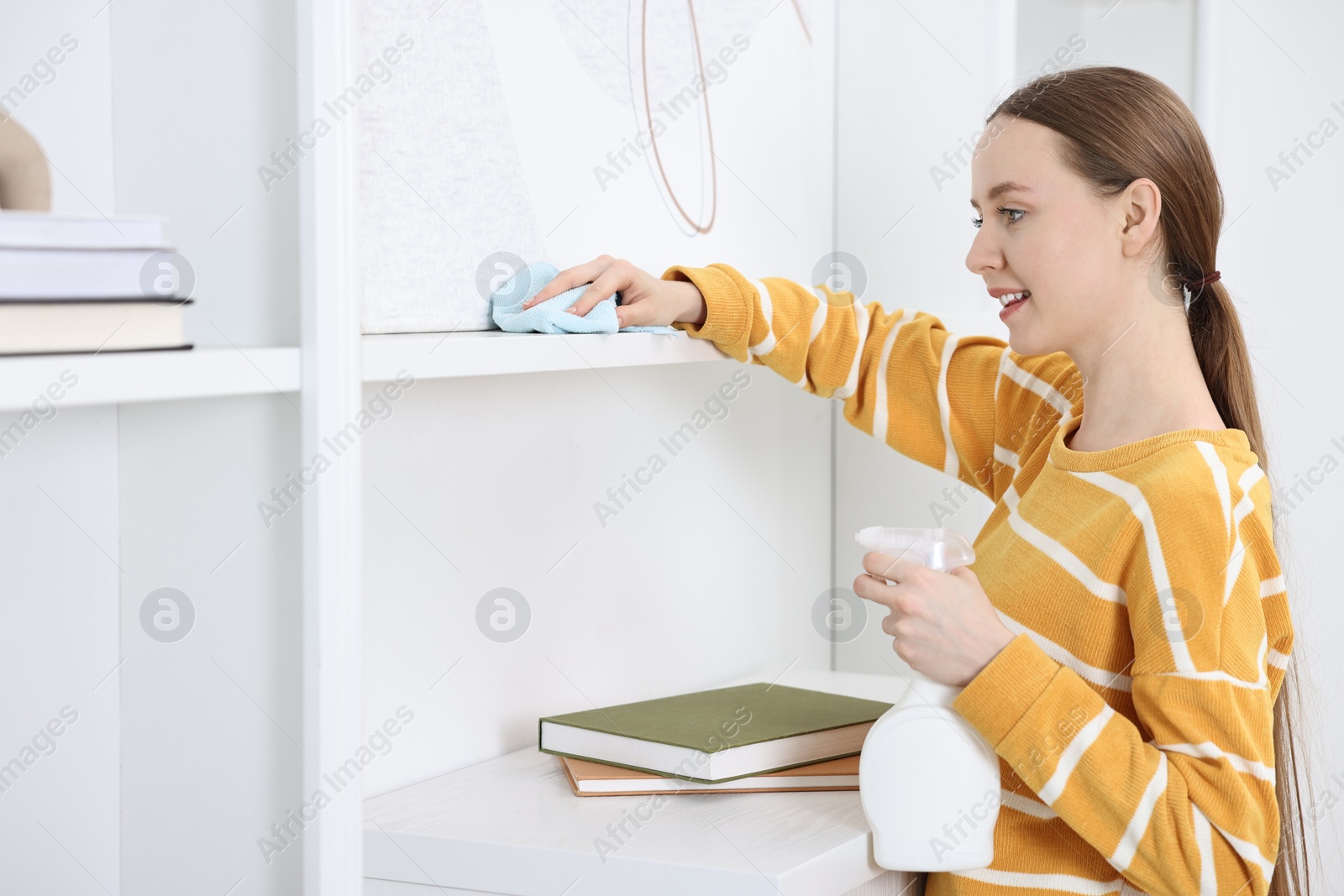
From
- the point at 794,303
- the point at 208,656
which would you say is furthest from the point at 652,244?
the point at 208,656

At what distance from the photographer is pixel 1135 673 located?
0.91 m

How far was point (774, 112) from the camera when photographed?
57.7 inches

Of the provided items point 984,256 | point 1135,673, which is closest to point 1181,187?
point 984,256

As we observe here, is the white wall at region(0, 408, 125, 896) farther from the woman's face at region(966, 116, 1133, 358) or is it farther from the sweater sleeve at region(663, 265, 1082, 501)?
the woman's face at region(966, 116, 1133, 358)

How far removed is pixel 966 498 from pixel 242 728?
1086 mm

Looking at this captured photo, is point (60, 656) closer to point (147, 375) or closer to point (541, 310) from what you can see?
point (147, 375)

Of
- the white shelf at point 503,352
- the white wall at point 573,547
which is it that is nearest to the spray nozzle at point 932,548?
the white shelf at point 503,352

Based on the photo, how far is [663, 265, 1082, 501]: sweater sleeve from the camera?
1.20 m

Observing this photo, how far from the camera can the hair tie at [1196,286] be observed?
105cm

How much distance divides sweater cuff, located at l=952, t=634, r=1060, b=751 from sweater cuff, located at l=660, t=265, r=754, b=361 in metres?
0.43

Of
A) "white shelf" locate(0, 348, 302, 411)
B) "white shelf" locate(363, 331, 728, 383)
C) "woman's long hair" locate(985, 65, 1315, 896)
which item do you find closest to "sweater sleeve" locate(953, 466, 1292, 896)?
"woman's long hair" locate(985, 65, 1315, 896)

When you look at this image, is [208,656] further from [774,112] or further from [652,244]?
[774,112]

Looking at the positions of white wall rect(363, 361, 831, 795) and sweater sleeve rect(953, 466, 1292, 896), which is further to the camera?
→ white wall rect(363, 361, 831, 795)

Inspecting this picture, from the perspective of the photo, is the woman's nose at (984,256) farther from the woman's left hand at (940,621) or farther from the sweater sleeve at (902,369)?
the woman's left hand at (940,621)
